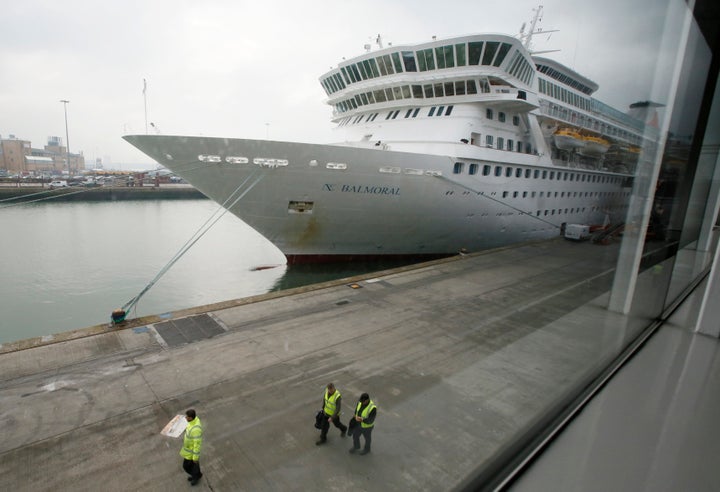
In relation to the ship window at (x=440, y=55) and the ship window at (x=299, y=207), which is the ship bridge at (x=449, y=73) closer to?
the ship window at (x=440, y=55)

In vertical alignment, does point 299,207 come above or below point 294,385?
above

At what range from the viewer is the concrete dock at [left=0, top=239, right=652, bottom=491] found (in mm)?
2438

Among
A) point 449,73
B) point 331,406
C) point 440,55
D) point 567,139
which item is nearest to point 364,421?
point 331,406

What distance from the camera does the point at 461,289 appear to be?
6.82m

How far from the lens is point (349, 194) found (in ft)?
28.5

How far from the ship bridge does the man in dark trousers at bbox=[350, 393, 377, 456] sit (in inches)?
389

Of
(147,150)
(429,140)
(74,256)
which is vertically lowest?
(74,256)

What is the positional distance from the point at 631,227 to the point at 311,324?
423 centimetres

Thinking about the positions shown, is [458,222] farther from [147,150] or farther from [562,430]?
[562,430]

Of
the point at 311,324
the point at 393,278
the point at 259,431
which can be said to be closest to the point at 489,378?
the point at 259,431

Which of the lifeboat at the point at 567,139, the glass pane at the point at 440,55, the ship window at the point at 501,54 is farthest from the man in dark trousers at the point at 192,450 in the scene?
the lifeboat at the point at 567,139

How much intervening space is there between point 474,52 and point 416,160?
3767mm

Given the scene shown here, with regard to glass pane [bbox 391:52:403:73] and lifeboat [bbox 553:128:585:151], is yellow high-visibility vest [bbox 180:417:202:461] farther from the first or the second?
lifeboat [bbox 553:128:585:151]

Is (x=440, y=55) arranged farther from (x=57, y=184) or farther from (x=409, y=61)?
(x=57, y=184)
